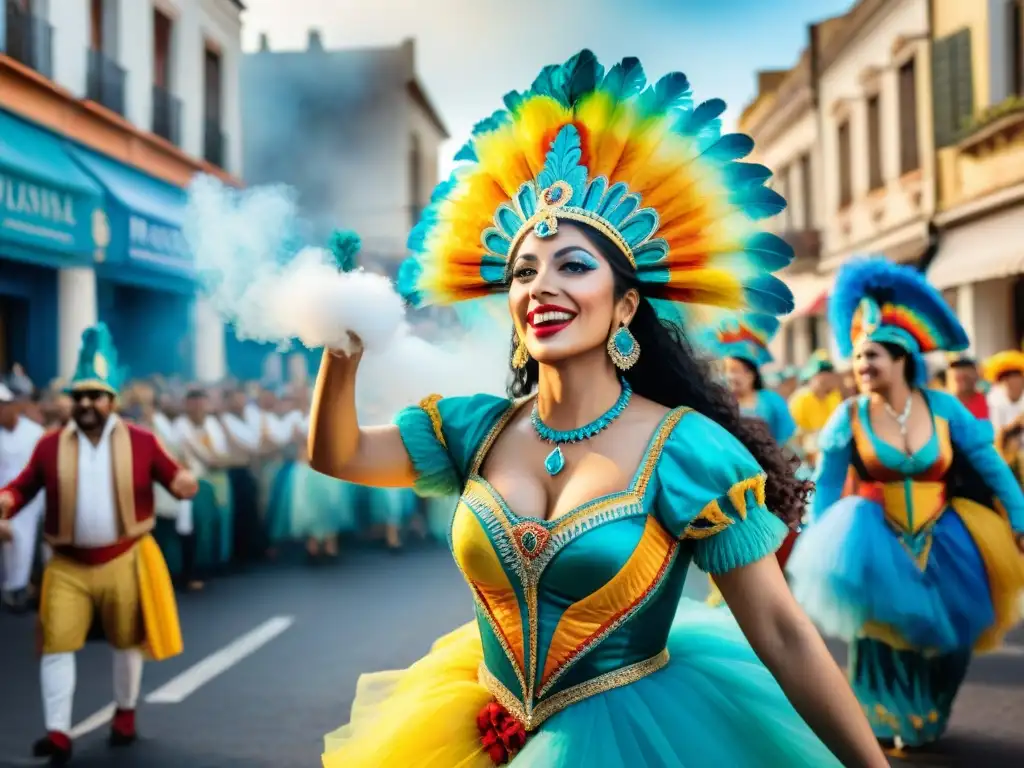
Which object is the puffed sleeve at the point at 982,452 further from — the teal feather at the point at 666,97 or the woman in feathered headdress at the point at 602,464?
the teal feather at the point at 666,97

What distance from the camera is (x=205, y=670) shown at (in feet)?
24.4

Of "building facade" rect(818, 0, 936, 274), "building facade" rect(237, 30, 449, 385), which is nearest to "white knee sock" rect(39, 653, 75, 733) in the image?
"building facade" rect(818, 0, 936, 274)

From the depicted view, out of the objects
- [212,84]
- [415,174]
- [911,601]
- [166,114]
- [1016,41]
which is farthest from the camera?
[415,174]

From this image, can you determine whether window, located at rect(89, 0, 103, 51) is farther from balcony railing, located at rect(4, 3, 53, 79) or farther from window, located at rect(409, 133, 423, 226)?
window, located at rect(409, 133, 423, 226)

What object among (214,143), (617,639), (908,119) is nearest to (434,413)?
(617,639)

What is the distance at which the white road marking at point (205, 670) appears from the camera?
6371 mm

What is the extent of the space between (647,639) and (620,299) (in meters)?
0.76

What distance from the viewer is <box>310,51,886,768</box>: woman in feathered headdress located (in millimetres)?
2426

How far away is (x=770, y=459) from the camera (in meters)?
2.71

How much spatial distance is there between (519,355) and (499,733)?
88 cm

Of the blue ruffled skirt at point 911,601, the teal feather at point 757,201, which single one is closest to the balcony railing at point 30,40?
the blue ruffled skirt at point 911,601

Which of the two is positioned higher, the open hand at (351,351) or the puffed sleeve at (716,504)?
the open hand at (351,351)

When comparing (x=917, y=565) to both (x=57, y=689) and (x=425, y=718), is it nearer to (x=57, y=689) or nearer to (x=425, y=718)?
(x=425, y=718)

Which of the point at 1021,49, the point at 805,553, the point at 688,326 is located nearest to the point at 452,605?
the point at 805,553
